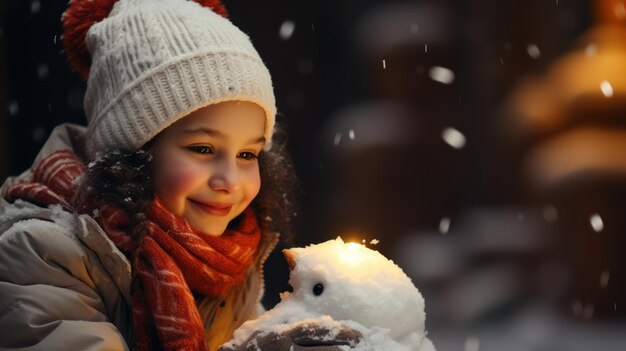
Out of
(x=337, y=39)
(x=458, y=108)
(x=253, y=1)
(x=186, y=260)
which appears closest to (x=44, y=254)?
(x=186, y=260)

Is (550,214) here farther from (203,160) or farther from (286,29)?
(203,160)

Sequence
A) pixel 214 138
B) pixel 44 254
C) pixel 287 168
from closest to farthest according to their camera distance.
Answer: pixel 44 254, pixel 214 138, pixel 287 168

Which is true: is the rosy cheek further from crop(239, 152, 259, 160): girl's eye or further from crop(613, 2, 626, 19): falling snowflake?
crop(613, 2, 626, 19): falling snowflake

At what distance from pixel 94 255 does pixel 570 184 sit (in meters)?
2.09

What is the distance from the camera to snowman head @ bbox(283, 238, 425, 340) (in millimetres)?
1492

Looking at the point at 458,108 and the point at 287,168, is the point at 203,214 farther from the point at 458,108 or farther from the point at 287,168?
the point at 458,108

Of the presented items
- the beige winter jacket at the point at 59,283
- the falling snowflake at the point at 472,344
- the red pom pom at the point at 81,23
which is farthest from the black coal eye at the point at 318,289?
the falling snowflake at the point at 472,344

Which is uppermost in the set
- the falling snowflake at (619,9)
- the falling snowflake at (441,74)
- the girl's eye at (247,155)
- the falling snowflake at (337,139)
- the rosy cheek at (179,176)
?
the falling snowflake at (619,9)

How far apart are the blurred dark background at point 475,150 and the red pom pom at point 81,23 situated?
2.15ft

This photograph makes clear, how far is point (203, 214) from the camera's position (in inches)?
70.2

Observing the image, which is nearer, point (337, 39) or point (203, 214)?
point (203, 214)

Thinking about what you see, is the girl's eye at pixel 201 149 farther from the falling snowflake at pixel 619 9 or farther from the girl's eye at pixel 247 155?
the falling snowflake at pixel 619 9

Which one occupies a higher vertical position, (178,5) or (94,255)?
(178,5)

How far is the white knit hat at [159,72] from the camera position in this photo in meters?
1.73
